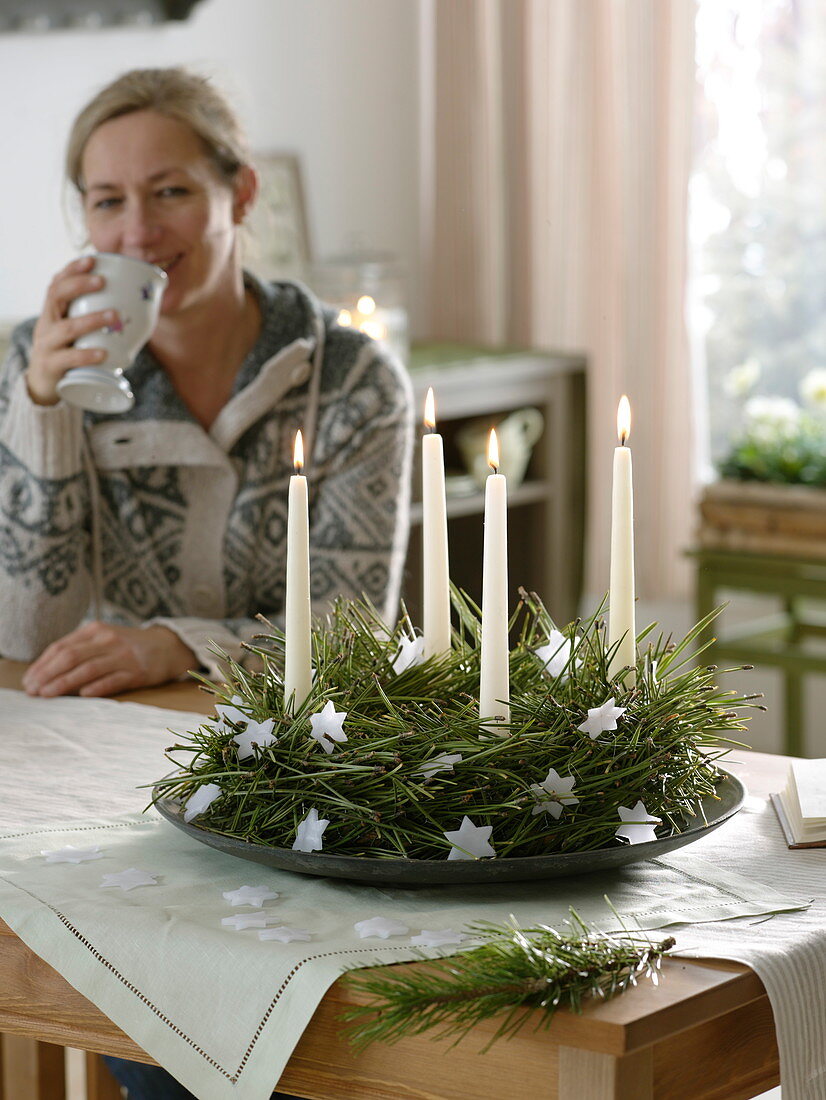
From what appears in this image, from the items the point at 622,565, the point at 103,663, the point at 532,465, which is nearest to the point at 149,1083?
the point at 103,663

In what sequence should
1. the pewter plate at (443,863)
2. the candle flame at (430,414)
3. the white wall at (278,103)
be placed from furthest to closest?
the white wall at (278,103), the candle flame at (430,414), the pewter plate at (443,863)

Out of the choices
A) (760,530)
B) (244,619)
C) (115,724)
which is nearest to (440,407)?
(760,530)

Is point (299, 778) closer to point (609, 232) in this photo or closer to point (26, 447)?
point (26, 447)

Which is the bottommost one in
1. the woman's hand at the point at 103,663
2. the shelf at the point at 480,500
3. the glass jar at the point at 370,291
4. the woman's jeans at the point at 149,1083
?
the woman's jeans at the point at 149,1083

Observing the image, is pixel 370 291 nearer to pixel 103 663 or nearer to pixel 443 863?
pixel 103 663

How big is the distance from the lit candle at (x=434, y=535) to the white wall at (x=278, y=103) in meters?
1.71

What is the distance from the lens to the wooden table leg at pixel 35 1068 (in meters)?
1.64

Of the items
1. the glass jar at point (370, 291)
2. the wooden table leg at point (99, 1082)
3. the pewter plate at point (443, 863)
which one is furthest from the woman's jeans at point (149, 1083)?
the glass jar at point (370, 291)

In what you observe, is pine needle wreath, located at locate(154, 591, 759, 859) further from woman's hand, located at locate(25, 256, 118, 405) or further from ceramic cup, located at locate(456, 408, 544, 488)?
ceramic cup, located at locate(456, 408, 544, 488)

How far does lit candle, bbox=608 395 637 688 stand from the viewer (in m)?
0.91

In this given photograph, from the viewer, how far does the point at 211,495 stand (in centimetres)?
181

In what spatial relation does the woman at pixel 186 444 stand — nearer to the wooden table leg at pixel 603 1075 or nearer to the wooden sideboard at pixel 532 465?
the wooden table leg at pixel 603 1075

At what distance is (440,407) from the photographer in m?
3.17

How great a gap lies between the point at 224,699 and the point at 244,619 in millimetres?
731
